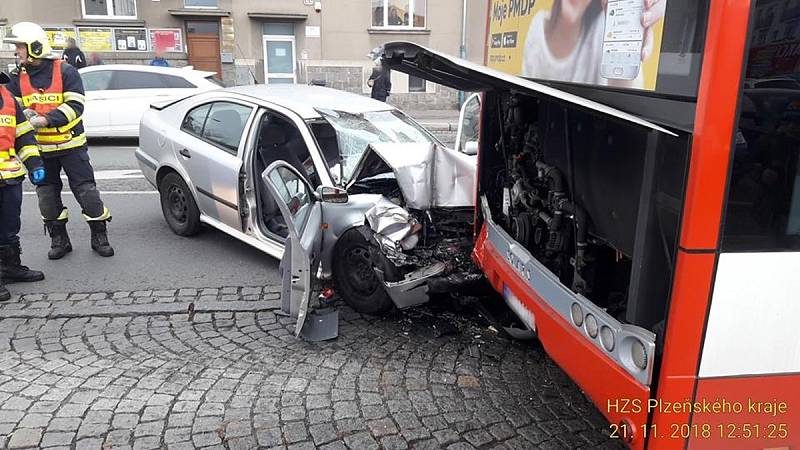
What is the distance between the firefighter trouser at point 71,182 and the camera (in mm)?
5508

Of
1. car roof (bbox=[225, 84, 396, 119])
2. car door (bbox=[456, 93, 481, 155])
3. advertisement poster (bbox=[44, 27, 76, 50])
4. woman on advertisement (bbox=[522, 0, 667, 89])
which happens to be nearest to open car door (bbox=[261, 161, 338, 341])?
car roof (bbox=[225, 84, 396, 119])

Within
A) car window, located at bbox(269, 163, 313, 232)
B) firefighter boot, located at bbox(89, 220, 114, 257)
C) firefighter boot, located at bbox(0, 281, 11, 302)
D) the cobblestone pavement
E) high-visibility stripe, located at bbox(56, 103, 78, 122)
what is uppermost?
high-visibility stripe, located at bbox(56, 103, 78, 122)

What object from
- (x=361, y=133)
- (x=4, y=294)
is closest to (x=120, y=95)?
(x=4, y=294)

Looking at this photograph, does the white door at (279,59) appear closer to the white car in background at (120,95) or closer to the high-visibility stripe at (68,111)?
the white car in background at (120,95)

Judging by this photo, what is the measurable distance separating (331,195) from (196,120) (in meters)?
2.50

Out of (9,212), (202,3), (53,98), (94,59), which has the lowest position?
(9,212)

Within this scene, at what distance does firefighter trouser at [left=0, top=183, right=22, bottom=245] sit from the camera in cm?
493

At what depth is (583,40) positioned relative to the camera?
260cm

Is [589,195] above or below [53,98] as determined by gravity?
below

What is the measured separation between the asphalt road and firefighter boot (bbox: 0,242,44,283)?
0.23 ft

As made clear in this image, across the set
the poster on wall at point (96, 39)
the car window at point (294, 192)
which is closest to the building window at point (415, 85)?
the poster on wall at point (96, 39)

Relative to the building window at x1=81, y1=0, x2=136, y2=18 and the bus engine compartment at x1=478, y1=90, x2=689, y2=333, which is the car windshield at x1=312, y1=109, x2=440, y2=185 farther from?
the building window at x1=81, y1=0, x2=136, y2=18

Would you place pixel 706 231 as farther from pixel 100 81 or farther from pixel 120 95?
pixel 100 81

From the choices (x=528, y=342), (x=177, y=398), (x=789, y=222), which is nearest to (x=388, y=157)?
(x=528, y=342)
